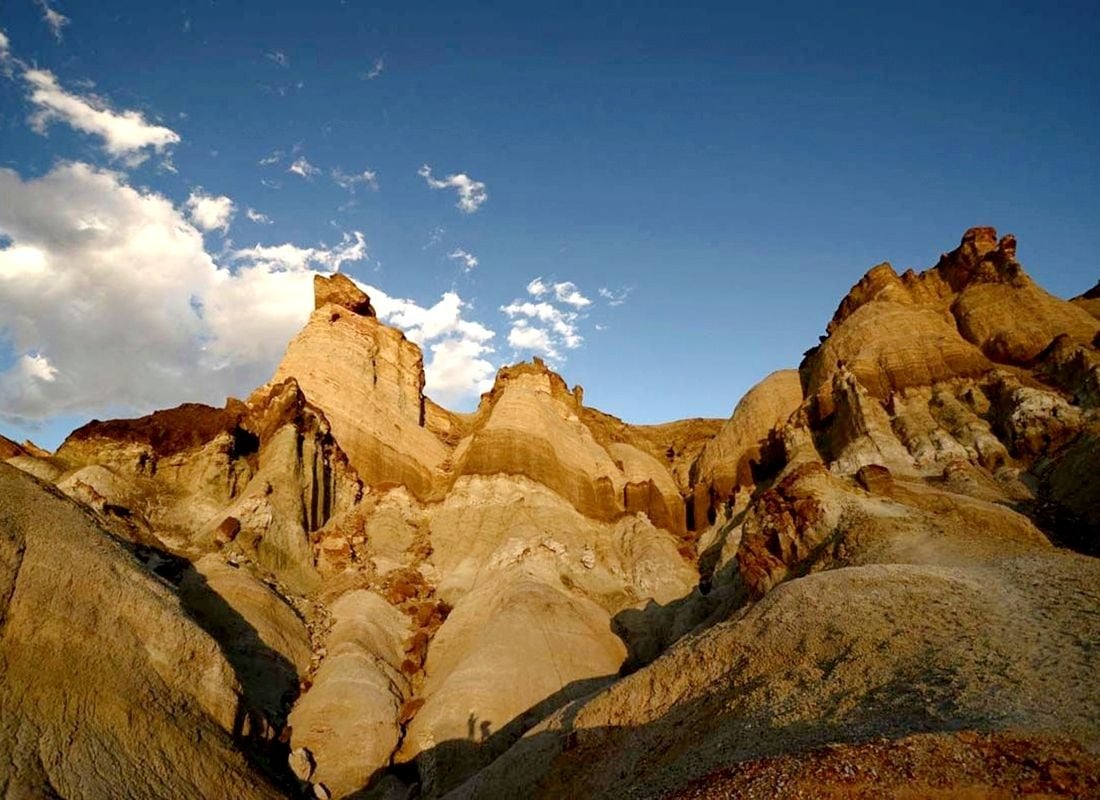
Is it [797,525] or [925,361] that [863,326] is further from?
[797,525]

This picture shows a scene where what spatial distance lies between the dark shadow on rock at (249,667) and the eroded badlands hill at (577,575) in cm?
14

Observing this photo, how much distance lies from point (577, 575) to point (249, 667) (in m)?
17.2

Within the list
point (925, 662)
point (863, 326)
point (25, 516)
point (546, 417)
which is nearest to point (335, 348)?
point (546, 417)

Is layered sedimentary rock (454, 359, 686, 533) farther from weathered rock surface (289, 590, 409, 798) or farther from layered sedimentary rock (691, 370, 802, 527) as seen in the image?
weathered rock surface (289, 590, 409, 798)

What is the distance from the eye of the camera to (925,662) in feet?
40.2

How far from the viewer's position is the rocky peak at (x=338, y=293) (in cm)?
5781

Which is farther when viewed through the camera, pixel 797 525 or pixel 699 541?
pixel 699 541

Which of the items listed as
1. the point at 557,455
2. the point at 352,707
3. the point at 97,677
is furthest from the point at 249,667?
the point at 557,455

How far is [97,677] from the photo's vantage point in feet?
51.0

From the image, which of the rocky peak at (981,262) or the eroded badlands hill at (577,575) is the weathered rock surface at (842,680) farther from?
the rocky peak at (981,262)

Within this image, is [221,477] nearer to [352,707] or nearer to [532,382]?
[352,707]

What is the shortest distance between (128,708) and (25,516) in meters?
5.29

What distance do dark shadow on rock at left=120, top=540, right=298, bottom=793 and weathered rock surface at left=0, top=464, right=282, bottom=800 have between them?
106 centimetres

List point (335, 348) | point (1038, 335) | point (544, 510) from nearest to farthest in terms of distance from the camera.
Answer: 1. point (544, 510)
2. point (1038, 335)
3. point (335, 348)
